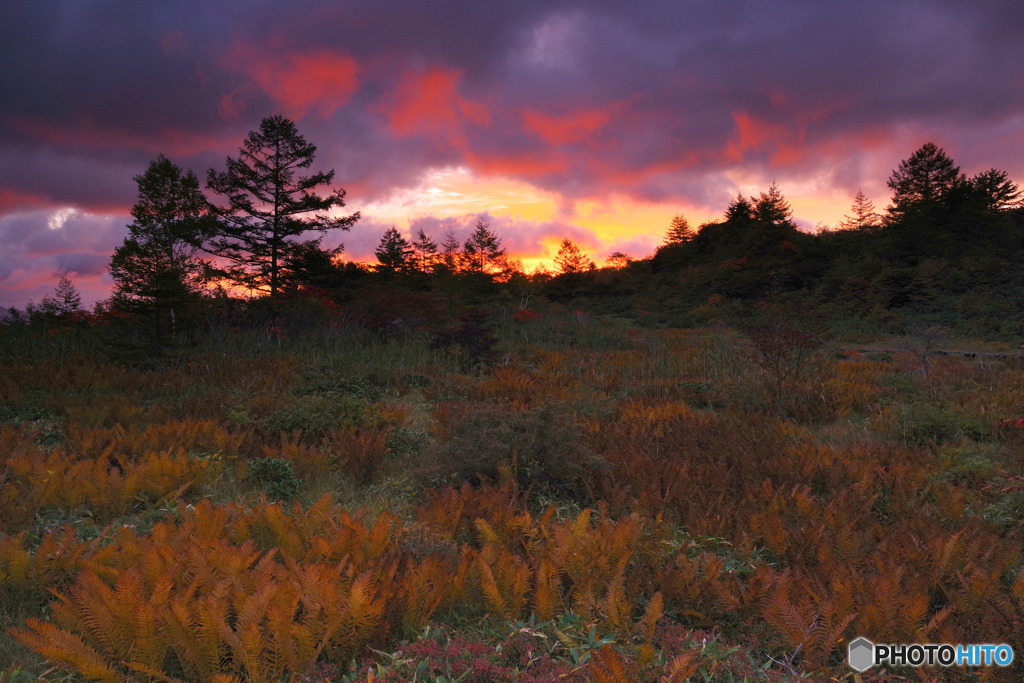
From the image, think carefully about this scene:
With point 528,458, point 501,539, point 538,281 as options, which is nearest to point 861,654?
point 501,539

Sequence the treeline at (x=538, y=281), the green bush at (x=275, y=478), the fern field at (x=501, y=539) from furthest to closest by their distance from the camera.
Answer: the treeline at (x=538, y=281) < the green bush at (x=275, y=478) < the fern field at (x=501, y=539)

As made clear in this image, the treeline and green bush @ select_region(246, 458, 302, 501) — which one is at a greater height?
the treeline

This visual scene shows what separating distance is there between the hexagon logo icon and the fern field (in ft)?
0.14

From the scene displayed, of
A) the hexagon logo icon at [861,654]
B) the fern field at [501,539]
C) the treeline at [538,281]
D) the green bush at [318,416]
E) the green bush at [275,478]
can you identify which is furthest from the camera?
the treeline at [538,281]

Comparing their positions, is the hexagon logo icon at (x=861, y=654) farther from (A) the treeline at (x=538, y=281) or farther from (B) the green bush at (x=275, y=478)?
(A) the treeline at (x=538, y=281)

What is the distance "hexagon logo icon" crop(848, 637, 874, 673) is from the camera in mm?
2416

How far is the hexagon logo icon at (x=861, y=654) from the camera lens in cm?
242

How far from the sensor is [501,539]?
3506mm

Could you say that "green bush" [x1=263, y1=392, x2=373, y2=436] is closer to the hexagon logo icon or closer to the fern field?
the fern field

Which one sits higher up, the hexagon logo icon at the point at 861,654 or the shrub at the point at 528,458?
the shrub at the point at 528,458

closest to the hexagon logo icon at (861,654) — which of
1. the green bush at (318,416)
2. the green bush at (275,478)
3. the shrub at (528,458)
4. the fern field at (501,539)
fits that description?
the fern field at (501,539)

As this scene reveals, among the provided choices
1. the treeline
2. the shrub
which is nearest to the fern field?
the shrub

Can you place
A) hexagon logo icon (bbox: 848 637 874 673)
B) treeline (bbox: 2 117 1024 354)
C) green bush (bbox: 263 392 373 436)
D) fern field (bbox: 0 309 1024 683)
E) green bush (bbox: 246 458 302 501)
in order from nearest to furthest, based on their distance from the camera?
1. fern field (bbox: 0 309 1024 683)
2. hexagon logo icon (bbox: 848 637 874 673)
3. green bush (bbox: 246 458 302 501)
4. green bush (bbox: 263 392 373 436)
5. treeline (bbox: 2 117 1024 354)

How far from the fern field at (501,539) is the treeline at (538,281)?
6.67 metres
